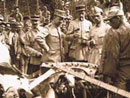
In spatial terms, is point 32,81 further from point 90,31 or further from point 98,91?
point 90,31

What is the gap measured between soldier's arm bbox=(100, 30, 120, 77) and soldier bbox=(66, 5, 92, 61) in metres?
3.98

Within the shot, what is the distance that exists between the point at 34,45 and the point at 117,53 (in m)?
6.34

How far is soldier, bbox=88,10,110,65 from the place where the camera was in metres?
14.7

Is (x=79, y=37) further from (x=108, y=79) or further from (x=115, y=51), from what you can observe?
(x=115, y=51)

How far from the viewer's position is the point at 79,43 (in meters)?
14.8

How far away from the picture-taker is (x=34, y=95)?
1185 cm

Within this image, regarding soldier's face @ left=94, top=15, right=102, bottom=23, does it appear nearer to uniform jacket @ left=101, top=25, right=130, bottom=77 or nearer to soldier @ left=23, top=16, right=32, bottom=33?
soldier @ left=23, top=16, right=32, bottom=33

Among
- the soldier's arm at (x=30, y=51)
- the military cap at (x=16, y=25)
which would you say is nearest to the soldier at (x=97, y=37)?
the soldier's arm at (x=30, y=51)

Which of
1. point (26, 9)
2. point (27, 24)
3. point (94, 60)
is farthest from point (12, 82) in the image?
point (26, 9)

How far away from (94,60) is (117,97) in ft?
13.1

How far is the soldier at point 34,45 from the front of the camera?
16.3m

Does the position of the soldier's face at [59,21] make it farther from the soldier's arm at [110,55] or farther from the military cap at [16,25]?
the soldier's arm at [110,55]

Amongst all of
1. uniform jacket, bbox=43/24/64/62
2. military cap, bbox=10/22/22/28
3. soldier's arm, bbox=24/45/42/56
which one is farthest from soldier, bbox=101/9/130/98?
military cap, bbox=10/22/22/28

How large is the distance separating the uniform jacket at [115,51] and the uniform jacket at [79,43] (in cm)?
401
